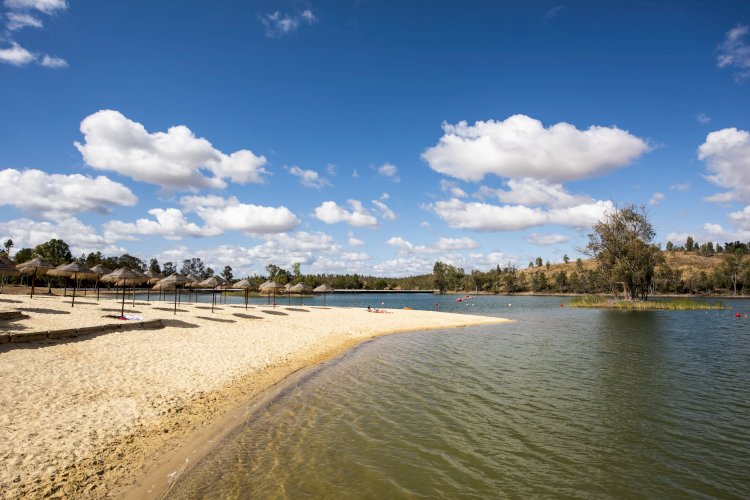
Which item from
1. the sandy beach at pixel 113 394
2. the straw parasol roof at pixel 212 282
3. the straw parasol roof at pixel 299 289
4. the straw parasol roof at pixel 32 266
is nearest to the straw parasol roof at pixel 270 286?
the straw parasol roof at pixel 299 289

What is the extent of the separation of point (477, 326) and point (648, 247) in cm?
4779

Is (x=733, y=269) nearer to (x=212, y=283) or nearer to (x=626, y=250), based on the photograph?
(x=626, y=250)

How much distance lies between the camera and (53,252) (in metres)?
97.8

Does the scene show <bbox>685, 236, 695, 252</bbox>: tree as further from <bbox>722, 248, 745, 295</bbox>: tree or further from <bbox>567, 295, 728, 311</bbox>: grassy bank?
<bbox>567, 295, 728, 311</bbox>: grassy bank

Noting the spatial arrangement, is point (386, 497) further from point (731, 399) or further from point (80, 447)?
point (731, 399)

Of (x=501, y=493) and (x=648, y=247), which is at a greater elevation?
(x=648, y=247)

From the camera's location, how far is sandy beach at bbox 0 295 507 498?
8056 millimetres

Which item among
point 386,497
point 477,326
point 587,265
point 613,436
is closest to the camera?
point 386,497

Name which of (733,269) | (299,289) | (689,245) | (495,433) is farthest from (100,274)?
(689,245)

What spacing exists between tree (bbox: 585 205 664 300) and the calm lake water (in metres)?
50.5

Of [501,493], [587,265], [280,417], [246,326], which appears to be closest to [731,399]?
[501,493]

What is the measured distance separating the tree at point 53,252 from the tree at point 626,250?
391ft

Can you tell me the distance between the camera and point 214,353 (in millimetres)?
20078

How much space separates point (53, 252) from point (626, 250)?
5220 inches
